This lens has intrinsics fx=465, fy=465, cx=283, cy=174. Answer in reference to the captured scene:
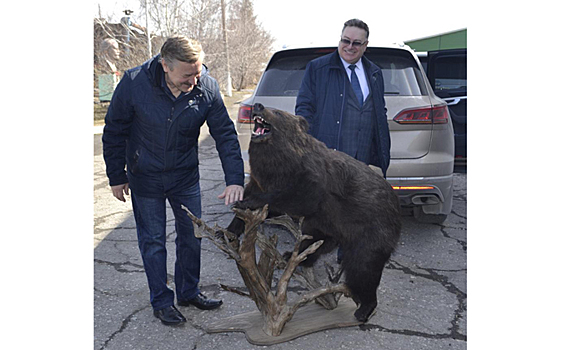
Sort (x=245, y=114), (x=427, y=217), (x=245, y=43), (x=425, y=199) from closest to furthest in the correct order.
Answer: (x=425, y=199)
(x=245, y=114)
(x=427, y=217)
(x=245, y=43)

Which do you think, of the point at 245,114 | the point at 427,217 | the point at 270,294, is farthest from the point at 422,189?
the point at 270,294

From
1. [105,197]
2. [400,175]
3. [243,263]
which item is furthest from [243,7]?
[243,263]

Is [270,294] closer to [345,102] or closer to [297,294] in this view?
[297,294]

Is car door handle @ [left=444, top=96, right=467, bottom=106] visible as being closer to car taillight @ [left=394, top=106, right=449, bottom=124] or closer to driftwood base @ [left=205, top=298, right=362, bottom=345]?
car taillight @ [left=394, top=106, right=449, bottom=124]

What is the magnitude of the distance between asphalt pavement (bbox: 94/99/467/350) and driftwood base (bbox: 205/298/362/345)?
0.13 feet

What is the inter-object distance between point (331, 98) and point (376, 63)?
47.6 inches

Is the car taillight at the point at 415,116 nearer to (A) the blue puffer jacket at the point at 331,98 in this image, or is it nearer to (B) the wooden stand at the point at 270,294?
(A) the blue puffer jacket at the point at 331,98

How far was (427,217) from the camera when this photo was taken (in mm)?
5527

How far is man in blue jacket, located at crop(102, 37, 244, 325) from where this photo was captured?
116 inches

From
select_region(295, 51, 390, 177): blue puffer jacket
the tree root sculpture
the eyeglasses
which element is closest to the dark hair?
the eyeglasses

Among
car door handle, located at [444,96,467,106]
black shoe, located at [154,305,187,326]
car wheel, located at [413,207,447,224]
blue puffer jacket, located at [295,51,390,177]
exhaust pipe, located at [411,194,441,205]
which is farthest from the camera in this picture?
car door handle, located at [444,96,467,106]

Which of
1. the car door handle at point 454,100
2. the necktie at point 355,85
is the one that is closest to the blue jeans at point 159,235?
the necktie at point 355,85

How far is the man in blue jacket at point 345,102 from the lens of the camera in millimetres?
3662

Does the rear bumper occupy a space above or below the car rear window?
below
